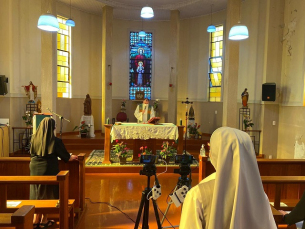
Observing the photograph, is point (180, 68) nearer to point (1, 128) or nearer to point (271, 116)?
point (271, 116)

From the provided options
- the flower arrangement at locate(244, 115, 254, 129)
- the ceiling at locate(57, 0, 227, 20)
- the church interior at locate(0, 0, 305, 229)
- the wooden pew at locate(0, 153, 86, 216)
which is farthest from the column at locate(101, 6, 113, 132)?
the wooden pew at locate(0, 153, 86, 216)

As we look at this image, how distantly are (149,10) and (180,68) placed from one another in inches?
214

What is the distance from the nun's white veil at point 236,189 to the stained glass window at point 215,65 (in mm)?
9674

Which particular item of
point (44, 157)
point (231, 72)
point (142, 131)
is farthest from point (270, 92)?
point (44, 157)

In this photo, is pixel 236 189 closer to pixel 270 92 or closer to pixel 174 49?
pixel 270 92

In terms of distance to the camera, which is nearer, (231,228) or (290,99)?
(231,228)

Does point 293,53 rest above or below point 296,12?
below

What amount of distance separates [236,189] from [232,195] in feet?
0.20

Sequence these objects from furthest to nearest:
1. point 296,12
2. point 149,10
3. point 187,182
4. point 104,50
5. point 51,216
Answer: point 104,50
point 296,12
point 149,10
point 51,216
point 187,182

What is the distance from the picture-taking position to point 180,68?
1177 centimetres

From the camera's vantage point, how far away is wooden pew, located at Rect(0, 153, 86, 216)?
3.84 m

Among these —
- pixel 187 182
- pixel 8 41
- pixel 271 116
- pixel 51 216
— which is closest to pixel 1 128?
pixel 8 41

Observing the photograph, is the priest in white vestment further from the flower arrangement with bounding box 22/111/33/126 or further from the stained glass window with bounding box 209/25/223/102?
the flower arrangement with bounding box 22/111/33/126

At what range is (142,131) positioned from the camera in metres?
6.73
